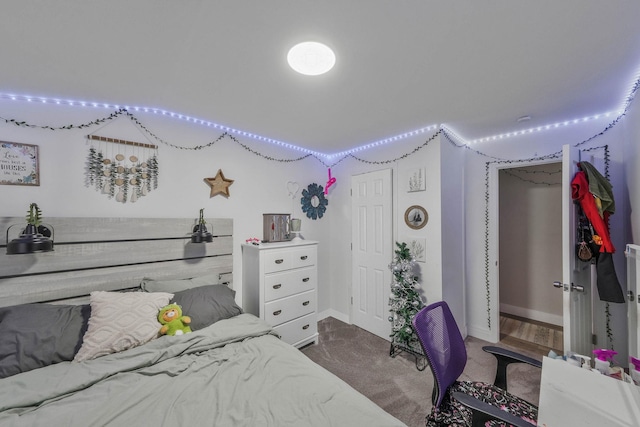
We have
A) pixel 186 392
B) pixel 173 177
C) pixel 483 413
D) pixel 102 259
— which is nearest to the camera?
pixel 483 413

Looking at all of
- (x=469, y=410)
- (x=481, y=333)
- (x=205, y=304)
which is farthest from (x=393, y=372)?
(x=205, y=304)

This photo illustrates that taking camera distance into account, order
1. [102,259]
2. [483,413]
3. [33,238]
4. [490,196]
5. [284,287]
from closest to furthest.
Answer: [483,413] < [33,238] < [102,259] < [284,287] < [490,196]

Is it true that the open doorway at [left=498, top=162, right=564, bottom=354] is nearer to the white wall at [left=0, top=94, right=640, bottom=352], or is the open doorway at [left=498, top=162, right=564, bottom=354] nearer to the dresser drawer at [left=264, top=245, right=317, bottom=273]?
the white wall at [left=0, top=94, right=640, bottom=352]

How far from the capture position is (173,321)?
1714 millimetres

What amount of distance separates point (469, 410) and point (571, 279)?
123 centimetres

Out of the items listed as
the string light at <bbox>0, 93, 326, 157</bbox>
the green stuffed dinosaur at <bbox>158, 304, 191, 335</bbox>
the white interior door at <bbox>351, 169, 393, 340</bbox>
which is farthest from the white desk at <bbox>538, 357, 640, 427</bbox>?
the string light at <bbox>0, 93, 326, 157</bbox>

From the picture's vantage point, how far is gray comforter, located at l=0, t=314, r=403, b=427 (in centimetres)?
102

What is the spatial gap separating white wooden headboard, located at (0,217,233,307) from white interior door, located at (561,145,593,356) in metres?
2.89

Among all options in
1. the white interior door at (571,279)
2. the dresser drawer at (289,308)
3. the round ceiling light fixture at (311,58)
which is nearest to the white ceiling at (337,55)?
the round ceiling light fixture at (311,58)

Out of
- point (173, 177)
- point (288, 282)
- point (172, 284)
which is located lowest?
point (288, 282)

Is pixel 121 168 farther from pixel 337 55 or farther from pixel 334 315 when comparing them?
pixel 334 315

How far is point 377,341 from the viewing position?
291cm

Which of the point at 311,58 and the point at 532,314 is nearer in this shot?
the point at 311,58

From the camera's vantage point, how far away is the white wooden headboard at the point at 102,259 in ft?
5.47
